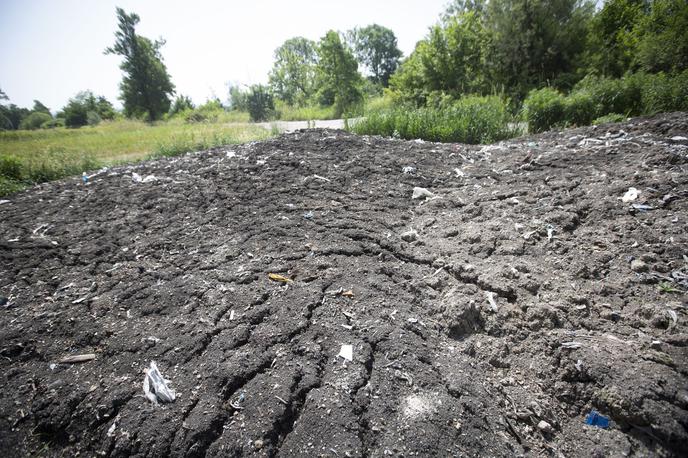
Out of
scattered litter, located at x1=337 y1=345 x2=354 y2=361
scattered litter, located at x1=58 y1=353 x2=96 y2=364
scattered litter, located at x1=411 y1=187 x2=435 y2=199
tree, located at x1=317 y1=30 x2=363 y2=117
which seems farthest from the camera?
tree, located at x1=317 y1=30 x2=363 y2=117

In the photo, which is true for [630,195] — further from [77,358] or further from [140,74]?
[140,74]

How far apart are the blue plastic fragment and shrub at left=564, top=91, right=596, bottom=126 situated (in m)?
6.17

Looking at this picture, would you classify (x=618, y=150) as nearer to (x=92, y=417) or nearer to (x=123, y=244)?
(x=92, y=417)

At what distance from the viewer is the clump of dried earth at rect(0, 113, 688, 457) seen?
1188 mm

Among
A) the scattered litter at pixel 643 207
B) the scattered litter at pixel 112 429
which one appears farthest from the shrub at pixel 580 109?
the scattered litter at pixel 112 429

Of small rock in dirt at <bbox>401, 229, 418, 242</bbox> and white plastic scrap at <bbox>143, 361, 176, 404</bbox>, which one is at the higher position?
small rock in dirt at <bbox>401, 229, 418, 242</bbox>

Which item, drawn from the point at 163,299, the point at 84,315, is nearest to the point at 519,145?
the point at 163,299

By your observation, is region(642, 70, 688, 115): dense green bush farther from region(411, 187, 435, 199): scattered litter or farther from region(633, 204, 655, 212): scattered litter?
region(411, 187, 435, 199): scattered litter

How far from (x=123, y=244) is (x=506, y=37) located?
1309 cm

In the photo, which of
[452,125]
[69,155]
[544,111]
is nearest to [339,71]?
[452,125]

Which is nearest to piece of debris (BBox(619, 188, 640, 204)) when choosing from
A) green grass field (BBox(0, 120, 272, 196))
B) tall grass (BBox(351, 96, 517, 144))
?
tall grass (BBox(351, 96, 517, 144))

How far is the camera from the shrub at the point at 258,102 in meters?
18.5

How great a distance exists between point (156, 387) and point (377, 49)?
4628 centimetres

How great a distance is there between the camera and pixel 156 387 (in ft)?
4.43
